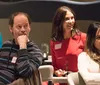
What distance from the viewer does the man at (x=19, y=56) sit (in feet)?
5.70

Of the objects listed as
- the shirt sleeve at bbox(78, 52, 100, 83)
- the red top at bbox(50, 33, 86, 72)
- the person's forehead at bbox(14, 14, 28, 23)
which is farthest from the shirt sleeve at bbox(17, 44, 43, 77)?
the red top at bbox(50, 33, 86, 72)

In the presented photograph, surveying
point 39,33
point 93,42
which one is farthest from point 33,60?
point 39,33

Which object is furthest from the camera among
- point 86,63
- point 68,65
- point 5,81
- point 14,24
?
point 68,65

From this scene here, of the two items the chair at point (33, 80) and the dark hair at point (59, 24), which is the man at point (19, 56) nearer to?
the chair at point (33, 80)

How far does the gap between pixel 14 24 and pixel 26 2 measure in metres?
1.63

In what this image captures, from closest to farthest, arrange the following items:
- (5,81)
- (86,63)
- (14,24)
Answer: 1. (5,81)
2. (14,24)
3. (86,63)

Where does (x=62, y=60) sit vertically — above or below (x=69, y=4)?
below

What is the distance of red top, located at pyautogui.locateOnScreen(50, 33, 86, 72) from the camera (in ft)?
7.81

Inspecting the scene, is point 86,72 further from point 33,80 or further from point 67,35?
point 67,35

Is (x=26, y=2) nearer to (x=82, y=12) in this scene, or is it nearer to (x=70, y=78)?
(x=82, y=12)

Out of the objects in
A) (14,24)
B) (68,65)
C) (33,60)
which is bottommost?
(68,65)

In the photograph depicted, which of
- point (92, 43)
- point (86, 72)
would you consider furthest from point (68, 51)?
point (86, 72)

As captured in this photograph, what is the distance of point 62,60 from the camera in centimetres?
240

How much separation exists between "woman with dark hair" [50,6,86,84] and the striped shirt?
0.61 meters
